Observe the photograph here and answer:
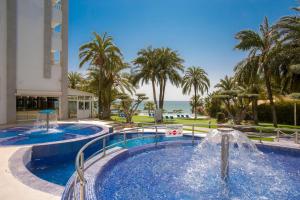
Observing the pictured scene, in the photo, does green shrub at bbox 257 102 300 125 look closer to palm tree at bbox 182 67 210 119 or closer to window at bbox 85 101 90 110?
palm tree at bbox 182 67 210 119

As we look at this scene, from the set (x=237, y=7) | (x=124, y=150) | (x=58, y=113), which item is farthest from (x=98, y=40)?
(x=124, y=150)

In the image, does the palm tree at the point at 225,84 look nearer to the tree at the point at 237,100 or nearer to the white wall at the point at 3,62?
the tree at the point at 237,100

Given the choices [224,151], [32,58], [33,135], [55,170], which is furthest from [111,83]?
[224,151]

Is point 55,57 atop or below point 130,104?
atop

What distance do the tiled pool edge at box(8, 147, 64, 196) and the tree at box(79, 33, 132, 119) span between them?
1871cm

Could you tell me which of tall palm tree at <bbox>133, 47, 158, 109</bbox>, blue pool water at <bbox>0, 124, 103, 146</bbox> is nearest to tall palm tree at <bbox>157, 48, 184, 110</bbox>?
tall palm tree at <bbox>133, 47, 158, 109</bbox>

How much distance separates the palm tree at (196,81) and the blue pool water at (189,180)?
2930 cm

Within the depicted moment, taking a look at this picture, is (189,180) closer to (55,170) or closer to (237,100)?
(55,170)

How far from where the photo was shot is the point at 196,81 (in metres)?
38.2

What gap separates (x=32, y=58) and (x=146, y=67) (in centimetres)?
1394

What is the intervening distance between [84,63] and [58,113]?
7677mm

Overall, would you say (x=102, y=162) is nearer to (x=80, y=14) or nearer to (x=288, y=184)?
(x=288, y=184)

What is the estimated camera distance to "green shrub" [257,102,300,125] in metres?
→ 26.0

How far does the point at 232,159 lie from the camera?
935 centimetres
